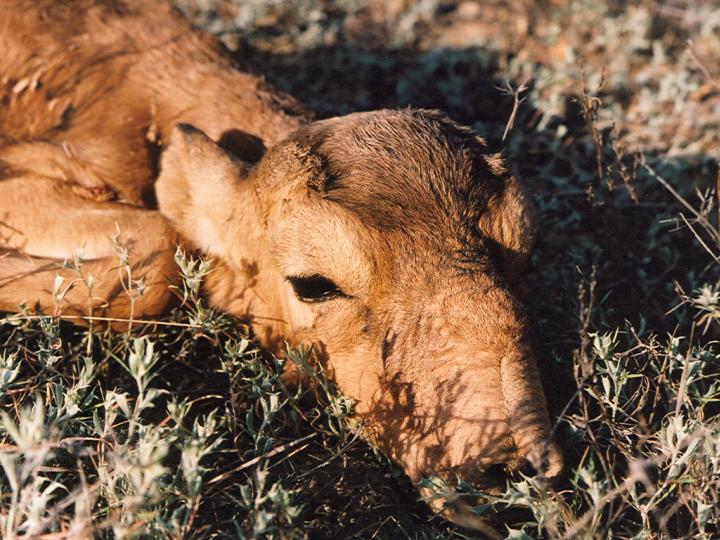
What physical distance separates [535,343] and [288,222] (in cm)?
125

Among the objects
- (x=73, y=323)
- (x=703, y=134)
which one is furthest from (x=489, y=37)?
(x=73, y=323)

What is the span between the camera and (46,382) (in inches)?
150

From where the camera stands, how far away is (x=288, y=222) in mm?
3623

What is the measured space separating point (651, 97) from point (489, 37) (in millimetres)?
1630

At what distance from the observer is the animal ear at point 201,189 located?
4.11m

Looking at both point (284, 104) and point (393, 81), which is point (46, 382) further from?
point (393, 81)

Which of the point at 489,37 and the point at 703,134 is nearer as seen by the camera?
the point at 703,134

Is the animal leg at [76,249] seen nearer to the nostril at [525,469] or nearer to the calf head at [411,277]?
the calf head at [411,277]

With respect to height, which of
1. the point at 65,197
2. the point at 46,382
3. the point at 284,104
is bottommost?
the point at 46,382

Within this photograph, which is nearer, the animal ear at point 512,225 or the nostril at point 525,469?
the nostril at point 525,469

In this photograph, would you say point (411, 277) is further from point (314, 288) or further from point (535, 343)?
point (535, 343)

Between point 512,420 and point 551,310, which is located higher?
point 512,420

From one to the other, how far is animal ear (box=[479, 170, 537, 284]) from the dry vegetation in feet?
1.31

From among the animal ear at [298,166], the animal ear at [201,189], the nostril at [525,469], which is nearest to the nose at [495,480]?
the nostril at [525,469]
